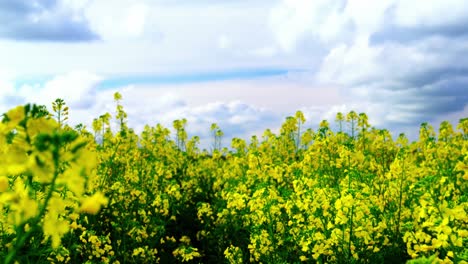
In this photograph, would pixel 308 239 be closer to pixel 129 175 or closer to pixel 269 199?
pixel 269 199

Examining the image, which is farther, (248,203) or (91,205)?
(248,203)

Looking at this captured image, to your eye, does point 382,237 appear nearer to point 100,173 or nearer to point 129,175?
point 129,175

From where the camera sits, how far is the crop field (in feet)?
6.42

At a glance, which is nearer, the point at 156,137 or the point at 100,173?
the point at 100,173

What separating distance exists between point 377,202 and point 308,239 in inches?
A: 45.8

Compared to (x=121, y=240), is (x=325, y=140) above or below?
above

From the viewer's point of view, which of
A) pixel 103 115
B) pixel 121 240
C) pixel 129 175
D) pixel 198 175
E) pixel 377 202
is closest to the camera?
pixel 377 202

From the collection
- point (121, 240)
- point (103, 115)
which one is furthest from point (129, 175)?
point (103, 115)

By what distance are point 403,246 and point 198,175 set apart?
27.5 feet

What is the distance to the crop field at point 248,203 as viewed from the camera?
1958mm

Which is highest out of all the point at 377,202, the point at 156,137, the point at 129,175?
the point at 156,137

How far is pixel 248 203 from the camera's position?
6.82 meters

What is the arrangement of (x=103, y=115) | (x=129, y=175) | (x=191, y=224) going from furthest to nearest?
(x=103, y=115) → (x=191, y=224) → (x=129, y=175)

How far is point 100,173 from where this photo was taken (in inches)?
384
